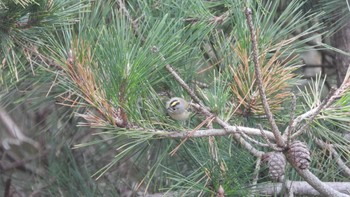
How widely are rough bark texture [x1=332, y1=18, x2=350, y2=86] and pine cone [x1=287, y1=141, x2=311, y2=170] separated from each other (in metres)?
0.81

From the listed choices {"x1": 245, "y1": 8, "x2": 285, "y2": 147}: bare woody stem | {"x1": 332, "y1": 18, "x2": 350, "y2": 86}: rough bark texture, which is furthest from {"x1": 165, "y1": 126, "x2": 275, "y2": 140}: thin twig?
{"x1": 332, "y1": 18, "x2": 350, "y2": 86}: rough bark texture

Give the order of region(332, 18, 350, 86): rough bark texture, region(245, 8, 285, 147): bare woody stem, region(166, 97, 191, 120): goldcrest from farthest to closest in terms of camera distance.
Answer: region(332, 18, 350, 86): rough bark texture, region(166, 97, 191, 120): goldcrest, region(245, 8, 285, 147): bare woody stem

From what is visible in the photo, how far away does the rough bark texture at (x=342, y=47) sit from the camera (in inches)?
74.8

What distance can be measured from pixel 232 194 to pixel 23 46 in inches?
18.5

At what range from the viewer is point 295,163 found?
1141 millimetres

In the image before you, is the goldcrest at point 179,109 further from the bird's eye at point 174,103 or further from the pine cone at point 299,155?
the pine cone at point 299,155

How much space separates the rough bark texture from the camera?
1900 mm

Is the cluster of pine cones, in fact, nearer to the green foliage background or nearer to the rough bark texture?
the green foliage background

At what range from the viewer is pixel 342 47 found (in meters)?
1.91

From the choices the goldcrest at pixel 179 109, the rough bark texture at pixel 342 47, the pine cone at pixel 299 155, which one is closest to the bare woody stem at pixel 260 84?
the pine cone at pixel 299 155

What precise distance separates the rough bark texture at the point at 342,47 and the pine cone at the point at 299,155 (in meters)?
0.81

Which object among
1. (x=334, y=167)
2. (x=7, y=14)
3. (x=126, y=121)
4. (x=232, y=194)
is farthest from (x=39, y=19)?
(x=334, y=167)

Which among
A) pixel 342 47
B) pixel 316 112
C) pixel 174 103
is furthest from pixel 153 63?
pixel 342 47

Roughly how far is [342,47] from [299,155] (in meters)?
0.86
